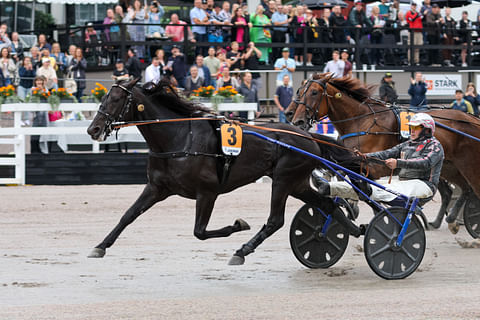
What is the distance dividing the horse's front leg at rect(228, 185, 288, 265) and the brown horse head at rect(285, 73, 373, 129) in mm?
1750

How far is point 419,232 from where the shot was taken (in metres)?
7.36

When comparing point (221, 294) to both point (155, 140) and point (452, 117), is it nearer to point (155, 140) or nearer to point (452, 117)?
point (155, 140)

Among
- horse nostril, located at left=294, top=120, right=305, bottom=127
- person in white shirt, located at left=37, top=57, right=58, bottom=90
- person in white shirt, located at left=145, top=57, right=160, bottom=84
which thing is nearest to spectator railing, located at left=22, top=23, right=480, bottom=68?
person in white shirt, located at left=145, top=57, right=160, bottom=84

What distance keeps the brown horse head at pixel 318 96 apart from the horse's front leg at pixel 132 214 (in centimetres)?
245

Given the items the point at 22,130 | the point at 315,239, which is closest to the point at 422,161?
the point at 315,239

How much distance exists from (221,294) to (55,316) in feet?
4.55

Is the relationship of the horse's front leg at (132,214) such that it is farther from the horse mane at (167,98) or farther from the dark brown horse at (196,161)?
the horse mane at (167,98)

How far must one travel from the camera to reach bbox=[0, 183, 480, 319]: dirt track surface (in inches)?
239

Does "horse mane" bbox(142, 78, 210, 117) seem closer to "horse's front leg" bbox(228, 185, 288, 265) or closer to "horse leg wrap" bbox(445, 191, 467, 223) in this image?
"horse's front leg" bbox(228, 185, 288, 265)

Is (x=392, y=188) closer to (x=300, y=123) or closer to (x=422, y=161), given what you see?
(x=422, y=161)

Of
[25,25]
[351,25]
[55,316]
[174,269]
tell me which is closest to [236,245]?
A: [174,269]

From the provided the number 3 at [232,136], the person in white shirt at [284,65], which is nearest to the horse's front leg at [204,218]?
the number 3 at [232,136]

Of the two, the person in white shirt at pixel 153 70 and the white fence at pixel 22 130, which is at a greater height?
the person in white shirt at pixel 153 70

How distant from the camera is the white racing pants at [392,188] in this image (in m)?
7.38
